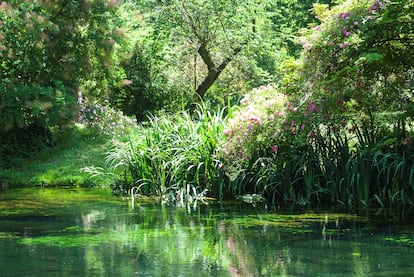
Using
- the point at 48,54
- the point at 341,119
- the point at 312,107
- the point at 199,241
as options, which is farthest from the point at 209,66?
the point at 199,241

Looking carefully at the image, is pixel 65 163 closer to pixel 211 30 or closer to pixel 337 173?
pixel 337 173

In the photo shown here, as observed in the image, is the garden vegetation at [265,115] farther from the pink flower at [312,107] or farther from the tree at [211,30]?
the tree at [211,30]

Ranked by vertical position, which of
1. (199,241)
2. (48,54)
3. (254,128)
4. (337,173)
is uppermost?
(48,54)

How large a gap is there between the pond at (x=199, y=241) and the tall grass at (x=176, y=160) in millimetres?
694

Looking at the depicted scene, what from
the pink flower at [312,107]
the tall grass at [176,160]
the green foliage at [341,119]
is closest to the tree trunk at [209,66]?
the tall grass at [176,160]

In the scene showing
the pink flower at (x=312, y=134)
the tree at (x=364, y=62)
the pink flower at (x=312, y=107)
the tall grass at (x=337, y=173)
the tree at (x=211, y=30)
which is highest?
the tree at (x=211, y=30)

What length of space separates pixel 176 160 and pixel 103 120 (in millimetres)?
6996

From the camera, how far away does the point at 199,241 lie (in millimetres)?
6695

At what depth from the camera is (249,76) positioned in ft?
77.6

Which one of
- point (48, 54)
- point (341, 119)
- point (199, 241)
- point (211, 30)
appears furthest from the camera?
point (211, 30)

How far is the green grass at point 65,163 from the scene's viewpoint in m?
13.4

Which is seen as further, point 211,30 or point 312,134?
point 211,30

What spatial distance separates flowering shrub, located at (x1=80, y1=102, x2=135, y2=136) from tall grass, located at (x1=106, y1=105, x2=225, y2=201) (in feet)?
17.8

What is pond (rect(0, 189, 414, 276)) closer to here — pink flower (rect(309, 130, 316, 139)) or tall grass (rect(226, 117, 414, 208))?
tall grass (rect(226, 117, 414, 208))
